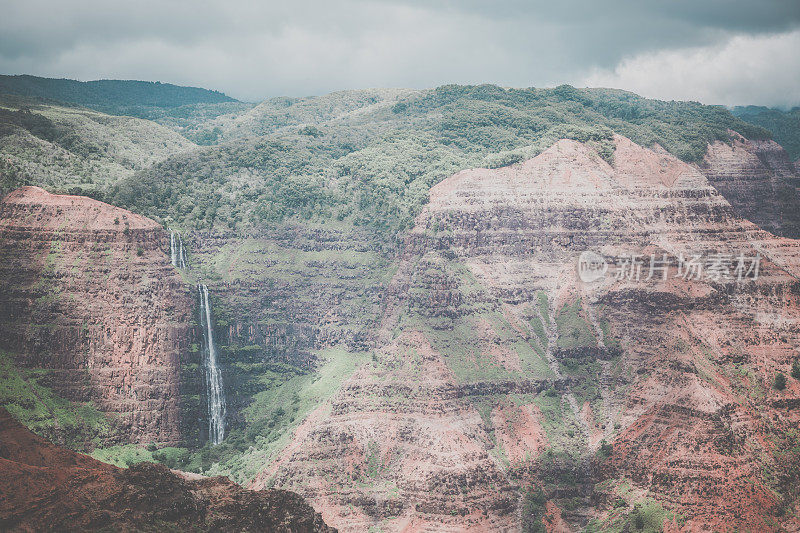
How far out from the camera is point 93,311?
70.6 metres

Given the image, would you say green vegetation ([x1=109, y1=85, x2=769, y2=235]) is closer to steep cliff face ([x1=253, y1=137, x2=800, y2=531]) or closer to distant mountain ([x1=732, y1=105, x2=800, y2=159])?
steep cliff face ([x1=253, y1=137, x2=800, y2=531])

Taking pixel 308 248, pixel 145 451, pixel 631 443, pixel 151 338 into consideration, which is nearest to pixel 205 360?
pixel 151 338

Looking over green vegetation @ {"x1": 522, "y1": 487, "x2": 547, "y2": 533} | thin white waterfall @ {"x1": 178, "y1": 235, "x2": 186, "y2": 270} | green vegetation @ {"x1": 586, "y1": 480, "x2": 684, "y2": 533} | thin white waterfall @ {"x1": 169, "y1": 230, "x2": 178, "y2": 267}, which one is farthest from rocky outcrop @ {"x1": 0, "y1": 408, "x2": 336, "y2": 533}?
thin white waterfall @ {"x1": 178, "y1": 235, "x2": 186, "y2": 270}

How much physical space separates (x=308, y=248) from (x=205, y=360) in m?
17.8

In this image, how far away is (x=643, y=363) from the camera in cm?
7019

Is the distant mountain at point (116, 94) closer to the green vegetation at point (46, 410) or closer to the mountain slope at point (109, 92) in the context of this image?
the mountain slope at point (109, 92)

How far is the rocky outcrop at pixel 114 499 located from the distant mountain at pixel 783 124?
385 feet

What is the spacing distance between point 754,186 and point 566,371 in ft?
169

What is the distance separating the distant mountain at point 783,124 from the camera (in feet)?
411

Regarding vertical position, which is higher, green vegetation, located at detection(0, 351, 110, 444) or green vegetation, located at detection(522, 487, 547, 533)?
green vegetation, located at detection(0, 351, 110, 444)

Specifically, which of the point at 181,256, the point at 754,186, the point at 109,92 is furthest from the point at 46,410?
the point at 109,92

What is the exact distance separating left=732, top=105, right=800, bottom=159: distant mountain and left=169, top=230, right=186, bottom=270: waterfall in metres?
98.7

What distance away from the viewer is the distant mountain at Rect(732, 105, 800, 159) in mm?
125363

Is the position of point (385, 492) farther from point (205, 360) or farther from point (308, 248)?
point (308, 248)
